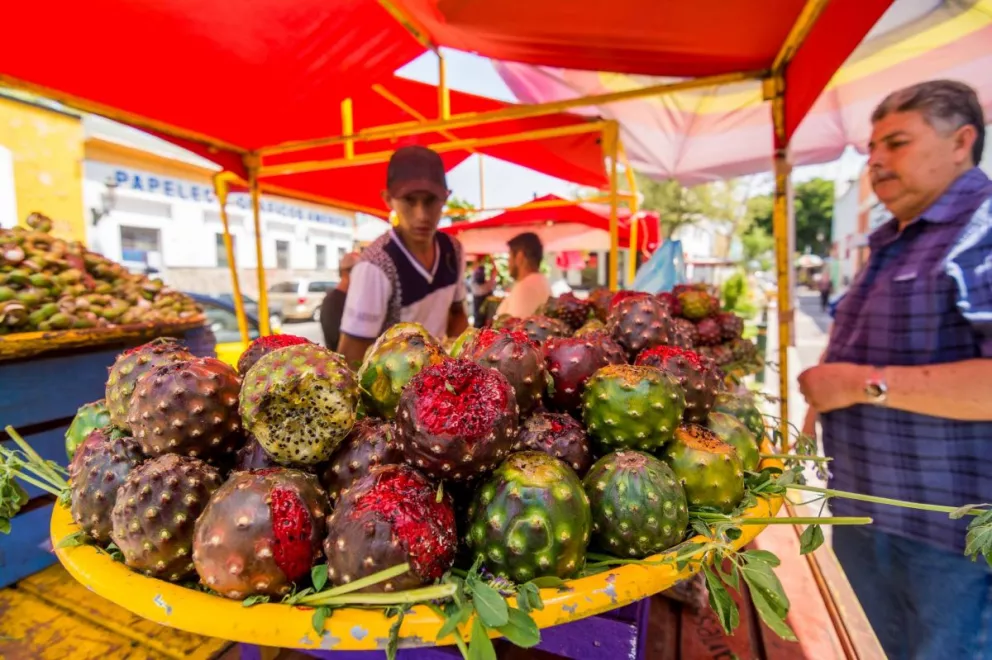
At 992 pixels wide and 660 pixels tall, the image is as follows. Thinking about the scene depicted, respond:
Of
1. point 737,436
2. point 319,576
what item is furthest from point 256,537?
point 737,436

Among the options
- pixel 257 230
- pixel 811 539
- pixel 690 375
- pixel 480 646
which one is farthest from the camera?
pixel 257 230

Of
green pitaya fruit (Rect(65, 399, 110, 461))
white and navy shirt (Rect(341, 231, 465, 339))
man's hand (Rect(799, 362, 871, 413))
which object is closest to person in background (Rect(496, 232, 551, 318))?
white and navy shirt (Rect(341, 231, 465, 339))

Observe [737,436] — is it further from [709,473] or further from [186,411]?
[186,411]

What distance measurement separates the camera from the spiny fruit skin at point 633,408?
3.77 ft

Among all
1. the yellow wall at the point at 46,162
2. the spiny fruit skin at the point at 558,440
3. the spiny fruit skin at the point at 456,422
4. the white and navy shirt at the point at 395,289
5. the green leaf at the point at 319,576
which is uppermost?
the yellow wall at the point at 46,162

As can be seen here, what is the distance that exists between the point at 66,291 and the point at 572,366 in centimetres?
→ 297

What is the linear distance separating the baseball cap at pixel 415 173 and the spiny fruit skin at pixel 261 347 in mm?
1522

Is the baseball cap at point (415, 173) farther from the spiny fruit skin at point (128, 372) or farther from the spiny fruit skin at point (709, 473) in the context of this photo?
the spiny fruit skin at point (709, 473)

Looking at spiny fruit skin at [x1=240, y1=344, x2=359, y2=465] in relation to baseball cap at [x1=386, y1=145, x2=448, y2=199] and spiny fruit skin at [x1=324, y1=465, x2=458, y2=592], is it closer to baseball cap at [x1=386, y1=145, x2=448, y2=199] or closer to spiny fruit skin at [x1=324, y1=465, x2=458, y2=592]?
spiny fruit skin at [x1=324, y1=465, x2=458, y2=592]

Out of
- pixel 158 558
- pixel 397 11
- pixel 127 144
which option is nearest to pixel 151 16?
pixel 397 11

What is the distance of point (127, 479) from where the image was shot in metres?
1.00

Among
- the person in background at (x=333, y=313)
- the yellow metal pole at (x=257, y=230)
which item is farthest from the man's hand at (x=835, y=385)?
the yellow metal pole at (x=257, y=230)

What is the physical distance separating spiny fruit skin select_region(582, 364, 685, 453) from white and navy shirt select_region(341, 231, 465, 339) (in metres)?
1.61

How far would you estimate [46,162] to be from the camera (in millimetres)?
8383
